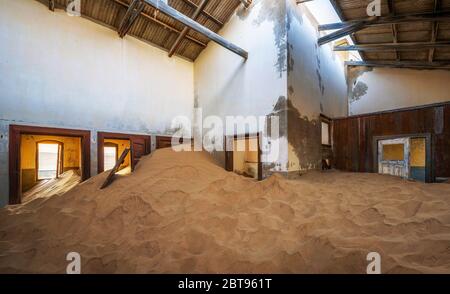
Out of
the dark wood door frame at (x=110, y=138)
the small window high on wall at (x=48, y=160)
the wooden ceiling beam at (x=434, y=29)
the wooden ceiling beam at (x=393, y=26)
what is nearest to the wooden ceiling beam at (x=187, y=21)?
the dark wood door frame at (x=110, y=138)

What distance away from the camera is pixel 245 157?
10.0 metres

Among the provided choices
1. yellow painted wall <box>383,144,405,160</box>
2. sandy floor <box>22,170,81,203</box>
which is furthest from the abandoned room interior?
yellow painted wall <box>383,144,405,160</box>

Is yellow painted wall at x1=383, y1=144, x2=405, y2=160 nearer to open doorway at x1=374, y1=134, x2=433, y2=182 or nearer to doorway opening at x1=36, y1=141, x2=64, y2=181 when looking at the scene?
open doorway at x1=374, y1=134, x2=433, y2=182

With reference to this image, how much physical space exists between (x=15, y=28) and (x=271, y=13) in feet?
25.3

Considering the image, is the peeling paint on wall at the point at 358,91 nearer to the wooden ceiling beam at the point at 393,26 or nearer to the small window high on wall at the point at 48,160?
the wooden ceiling beam at the point at 393,26

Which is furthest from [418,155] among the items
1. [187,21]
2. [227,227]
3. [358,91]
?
[187,21]

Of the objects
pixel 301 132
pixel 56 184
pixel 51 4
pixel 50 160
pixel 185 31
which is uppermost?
pixel 185 31

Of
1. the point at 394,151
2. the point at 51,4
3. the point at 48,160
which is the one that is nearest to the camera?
the point at 51,4

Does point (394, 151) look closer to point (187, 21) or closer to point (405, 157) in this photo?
point (405, 157)

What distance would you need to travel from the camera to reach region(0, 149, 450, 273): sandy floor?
2.69m

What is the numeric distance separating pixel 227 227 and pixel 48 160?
36.4ft

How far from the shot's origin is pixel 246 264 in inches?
107
